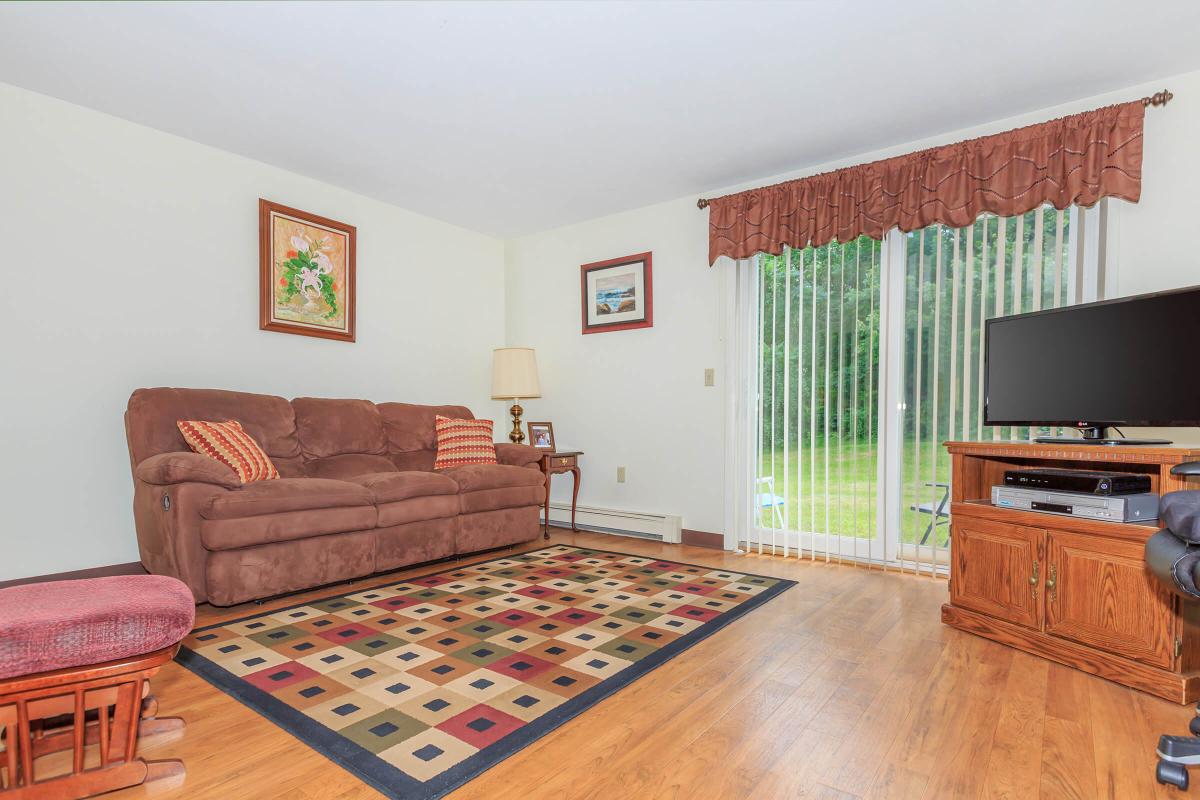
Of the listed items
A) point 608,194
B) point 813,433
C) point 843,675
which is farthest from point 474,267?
point 843,675

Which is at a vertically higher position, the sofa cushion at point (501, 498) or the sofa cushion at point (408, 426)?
the sofa cushion at point (408, 426)

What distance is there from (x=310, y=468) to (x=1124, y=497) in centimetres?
372

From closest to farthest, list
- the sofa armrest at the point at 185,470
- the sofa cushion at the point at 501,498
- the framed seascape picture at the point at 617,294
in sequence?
the sofa armrest at the point at 185,470
the sofa cushion at the point at 501,498
the framed seascape picture at the point at 617,294

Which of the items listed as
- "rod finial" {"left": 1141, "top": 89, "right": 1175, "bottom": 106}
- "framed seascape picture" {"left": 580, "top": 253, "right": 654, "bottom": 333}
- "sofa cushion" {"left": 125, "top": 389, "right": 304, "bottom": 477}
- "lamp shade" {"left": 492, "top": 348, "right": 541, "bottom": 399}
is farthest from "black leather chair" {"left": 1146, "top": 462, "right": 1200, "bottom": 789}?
"lamp shade" {"left": 492, "top": 348, "right": 541, "bottom": 399}

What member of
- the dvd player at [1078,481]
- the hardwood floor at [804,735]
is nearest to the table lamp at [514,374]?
the hardwood floor at [804,735]

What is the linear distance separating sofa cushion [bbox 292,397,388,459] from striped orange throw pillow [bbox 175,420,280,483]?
46 cm

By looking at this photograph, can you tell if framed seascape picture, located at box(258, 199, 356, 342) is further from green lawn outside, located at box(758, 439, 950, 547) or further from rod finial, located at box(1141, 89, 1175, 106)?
rod finial, located at box(1141, 89, 1175, 106)

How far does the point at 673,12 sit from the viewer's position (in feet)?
7.63

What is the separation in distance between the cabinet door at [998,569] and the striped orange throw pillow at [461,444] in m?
2.78

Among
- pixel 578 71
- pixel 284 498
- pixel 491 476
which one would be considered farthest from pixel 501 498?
pixel 578 71

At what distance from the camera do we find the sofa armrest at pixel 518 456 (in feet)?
14.1

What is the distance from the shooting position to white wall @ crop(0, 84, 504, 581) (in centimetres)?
289

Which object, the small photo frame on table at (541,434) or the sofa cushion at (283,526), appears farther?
the small photo frame on table at (541,434)

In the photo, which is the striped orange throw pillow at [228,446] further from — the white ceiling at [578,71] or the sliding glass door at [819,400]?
the sliding glass door at [819,400]
